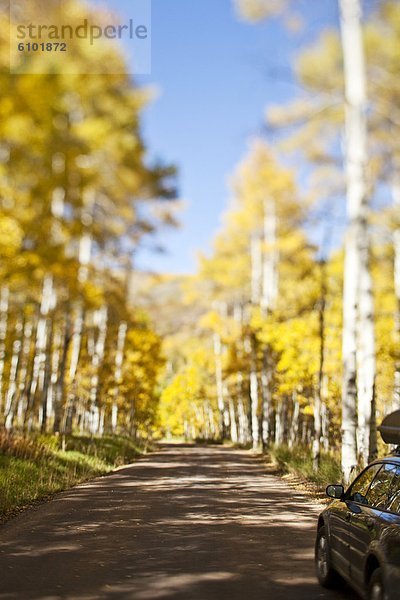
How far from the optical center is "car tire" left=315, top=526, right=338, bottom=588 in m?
5.95

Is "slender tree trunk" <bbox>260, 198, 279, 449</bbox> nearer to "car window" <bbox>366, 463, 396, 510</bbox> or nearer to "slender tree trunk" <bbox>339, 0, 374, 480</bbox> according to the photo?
"slender tree trunk" <bbox>339, 0, 374, 480</bbox>

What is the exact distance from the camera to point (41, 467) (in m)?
14.4

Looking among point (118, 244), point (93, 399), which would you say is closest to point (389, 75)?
point (118, 244)

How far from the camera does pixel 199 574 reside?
6398 millimetres

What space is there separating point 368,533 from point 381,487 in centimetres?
47

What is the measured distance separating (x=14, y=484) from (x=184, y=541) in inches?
191

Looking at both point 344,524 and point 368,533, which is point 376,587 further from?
point 344,524

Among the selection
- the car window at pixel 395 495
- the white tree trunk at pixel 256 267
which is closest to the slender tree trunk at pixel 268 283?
the white tree trunk at pixel 256 267

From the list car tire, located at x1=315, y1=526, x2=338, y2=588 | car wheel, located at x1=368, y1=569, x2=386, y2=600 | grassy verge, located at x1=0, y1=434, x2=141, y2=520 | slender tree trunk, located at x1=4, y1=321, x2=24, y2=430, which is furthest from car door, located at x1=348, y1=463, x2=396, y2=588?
slender tree trunk, located at x1=4, y1=321, x2=24, y2=430

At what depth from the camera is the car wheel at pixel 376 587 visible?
4.41m

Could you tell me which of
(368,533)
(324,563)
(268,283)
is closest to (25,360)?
(268,283)

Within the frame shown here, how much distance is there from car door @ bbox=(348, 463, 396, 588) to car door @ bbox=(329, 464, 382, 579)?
3.7 inches

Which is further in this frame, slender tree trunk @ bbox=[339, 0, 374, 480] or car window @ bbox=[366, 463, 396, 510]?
slender tree trunk @ bbox=[339, 0, 374, 480]

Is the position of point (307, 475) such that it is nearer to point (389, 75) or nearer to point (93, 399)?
point (389, 75)
